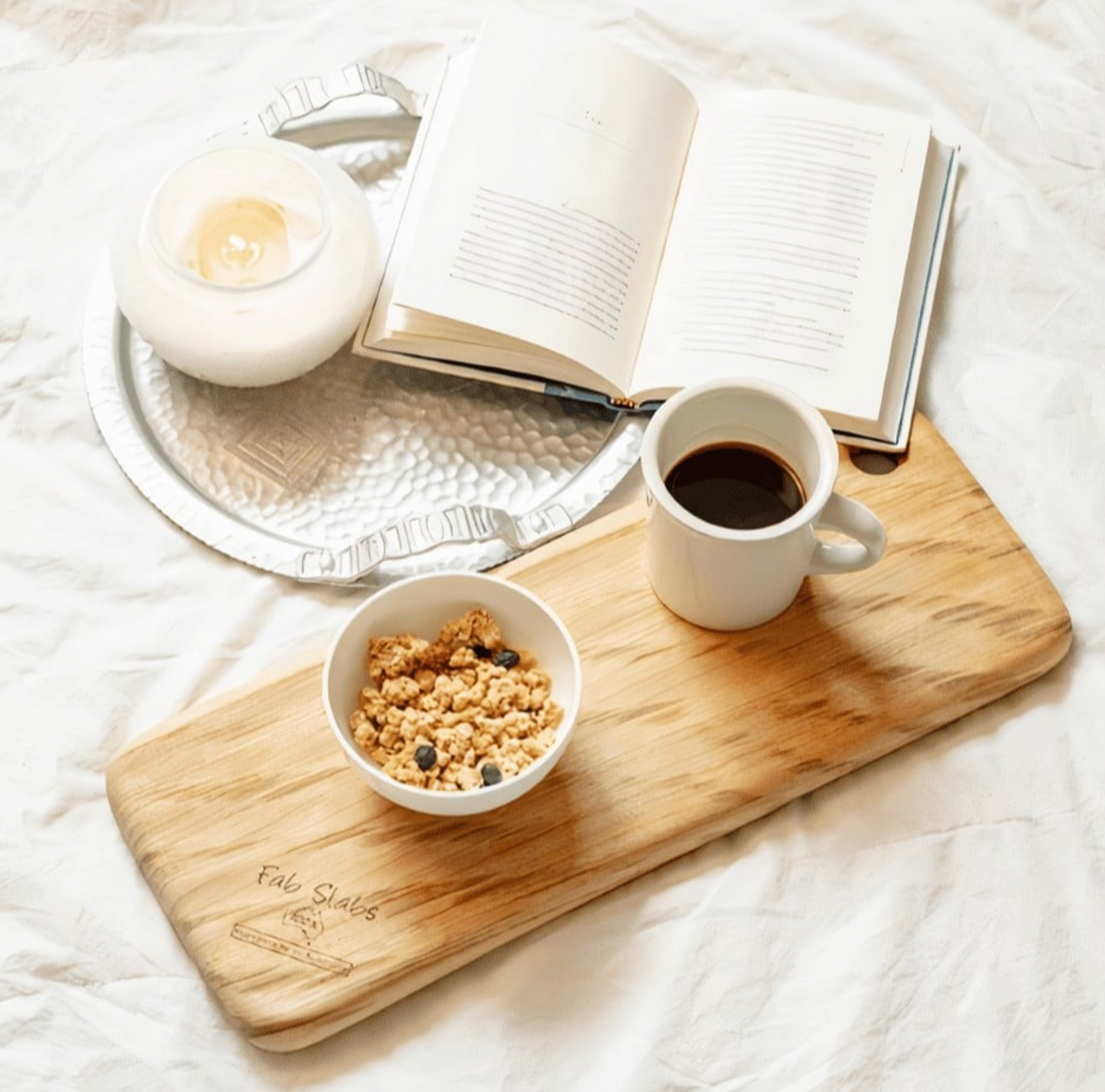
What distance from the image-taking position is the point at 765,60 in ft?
3.32

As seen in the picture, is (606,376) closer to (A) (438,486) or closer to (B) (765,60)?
(A) (438,486)

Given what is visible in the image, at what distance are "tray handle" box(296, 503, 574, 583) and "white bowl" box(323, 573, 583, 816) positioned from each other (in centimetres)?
9

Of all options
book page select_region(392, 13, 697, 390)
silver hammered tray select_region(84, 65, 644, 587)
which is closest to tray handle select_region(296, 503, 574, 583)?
silver hammered tray select_region(84, 65, 644, 587)

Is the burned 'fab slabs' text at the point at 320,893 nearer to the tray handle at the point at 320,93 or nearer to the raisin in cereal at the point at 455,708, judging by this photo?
the raisin in cereal at the point at 455,708

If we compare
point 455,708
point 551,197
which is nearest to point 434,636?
point 455,708

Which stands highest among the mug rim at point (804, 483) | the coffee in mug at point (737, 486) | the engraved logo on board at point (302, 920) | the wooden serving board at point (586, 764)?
the mug rim at point (804, 483)

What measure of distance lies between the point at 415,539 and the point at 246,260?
199 mm

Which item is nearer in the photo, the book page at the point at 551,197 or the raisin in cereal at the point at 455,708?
the raisin in cereal at the point at 455,708

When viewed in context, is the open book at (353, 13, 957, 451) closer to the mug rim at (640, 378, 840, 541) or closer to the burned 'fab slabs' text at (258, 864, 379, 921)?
the mug rim at (640, 378, 840, 541)

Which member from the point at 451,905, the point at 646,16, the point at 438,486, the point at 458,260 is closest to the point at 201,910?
the point at 451,905

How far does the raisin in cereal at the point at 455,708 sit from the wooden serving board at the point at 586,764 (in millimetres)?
45

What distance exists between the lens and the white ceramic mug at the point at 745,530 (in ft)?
2.29

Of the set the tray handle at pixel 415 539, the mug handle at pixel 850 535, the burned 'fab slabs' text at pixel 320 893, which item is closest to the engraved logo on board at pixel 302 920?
the burned 'fab slabs' text at pixel 320 893

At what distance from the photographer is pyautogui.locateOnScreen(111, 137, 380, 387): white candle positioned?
808 millimetres
